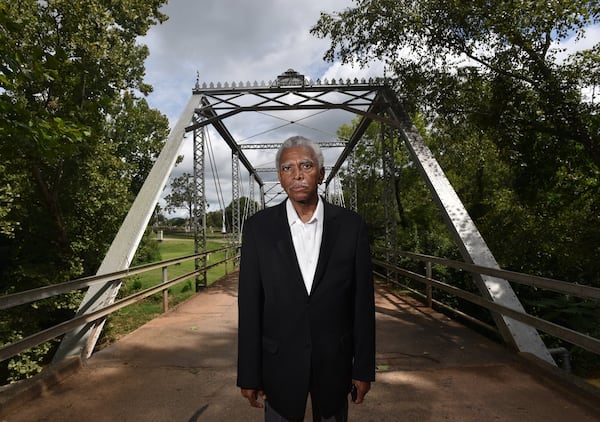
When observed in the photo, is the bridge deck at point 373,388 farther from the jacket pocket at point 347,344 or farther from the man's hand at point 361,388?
the jacket pocket at point 347,344

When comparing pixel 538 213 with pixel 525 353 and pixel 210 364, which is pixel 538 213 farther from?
pixel 210 364

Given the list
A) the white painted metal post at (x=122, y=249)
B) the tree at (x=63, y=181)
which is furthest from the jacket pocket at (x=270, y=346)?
the tree at (x=63, y=181)

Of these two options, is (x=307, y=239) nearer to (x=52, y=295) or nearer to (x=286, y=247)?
(x=286, y=247)

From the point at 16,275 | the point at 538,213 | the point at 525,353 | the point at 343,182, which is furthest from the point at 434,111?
the point at 343,182

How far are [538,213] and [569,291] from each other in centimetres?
579

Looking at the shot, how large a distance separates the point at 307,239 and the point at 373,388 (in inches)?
93.4

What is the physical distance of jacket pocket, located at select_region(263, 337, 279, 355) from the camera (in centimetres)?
169

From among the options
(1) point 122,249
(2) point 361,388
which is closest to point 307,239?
(2) point 361,388

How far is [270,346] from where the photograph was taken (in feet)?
5.60

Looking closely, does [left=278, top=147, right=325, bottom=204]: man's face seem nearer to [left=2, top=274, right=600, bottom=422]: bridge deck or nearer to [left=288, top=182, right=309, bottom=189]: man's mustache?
[left=288, top=182, right=309, bottom=189]: man's mustache

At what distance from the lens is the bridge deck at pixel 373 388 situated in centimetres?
304

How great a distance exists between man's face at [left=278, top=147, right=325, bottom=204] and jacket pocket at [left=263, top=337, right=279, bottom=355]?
65 centimetres

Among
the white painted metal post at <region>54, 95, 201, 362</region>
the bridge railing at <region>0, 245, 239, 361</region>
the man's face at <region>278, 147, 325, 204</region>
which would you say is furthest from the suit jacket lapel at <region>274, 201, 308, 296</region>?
the white painted metal post at <region>54, 95, 201, 362</region>

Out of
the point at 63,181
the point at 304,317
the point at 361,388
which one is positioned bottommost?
the point at 361,388
